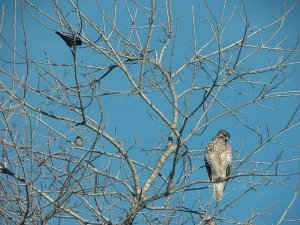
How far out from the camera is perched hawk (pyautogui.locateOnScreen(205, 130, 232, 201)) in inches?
291

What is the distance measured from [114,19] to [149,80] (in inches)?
30.8

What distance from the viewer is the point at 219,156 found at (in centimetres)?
752

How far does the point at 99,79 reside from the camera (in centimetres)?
593

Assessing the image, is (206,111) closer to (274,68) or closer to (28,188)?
(274,68)

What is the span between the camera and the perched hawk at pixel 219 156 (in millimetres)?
7379

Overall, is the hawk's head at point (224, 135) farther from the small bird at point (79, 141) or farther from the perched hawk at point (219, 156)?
the small bird at point (79, 141)

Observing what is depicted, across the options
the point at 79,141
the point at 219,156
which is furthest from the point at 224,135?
the point at 79,141

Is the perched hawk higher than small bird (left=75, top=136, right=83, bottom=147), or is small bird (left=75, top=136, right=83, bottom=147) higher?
the perched hawk

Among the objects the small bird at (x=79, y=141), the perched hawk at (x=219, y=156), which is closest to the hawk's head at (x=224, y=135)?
the perched hawk at (x=219, y=156)

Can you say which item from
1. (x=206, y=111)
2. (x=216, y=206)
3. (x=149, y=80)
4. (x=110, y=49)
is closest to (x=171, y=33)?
A: (x=149, y=80)

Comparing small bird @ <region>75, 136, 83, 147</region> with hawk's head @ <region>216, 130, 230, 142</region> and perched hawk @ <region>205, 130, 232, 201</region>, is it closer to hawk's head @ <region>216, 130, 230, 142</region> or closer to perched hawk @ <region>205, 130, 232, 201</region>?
perched hawk @ <region>205, 130, 232, 201</region>

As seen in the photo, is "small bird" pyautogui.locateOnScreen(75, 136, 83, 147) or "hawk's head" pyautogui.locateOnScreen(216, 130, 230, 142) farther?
"hawk's head" pyautogui.locateOnScreen(216, 130, 230, 142)

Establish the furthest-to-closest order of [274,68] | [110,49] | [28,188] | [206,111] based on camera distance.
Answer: [274,68] < [110,49] < [206,111] < [28,188]

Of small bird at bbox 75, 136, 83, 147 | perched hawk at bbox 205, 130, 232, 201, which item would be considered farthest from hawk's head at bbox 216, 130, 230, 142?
small bird at bbox 75, 136, 83, 147
